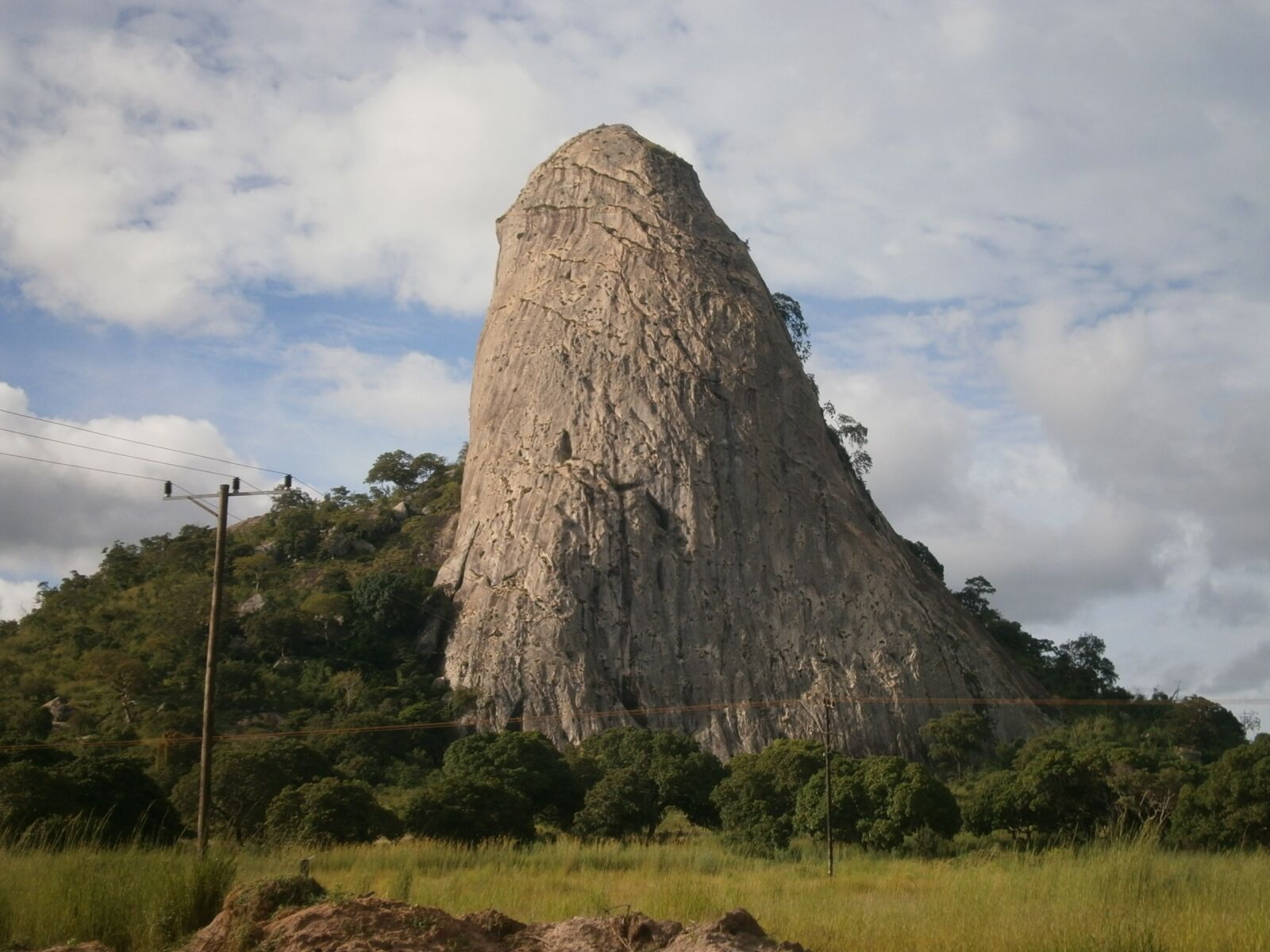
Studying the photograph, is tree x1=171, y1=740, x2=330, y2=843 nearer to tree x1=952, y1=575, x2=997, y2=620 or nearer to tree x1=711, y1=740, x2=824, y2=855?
tree x1=711, y1=740, x2=824, y2=855

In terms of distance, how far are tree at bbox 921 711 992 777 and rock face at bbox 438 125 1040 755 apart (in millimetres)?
1047

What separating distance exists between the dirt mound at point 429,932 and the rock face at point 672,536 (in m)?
32.1

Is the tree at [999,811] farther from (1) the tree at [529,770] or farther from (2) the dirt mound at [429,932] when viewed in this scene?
(2) the dirt mound at [429,932]

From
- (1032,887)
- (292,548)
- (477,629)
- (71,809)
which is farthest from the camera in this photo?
(292,548)

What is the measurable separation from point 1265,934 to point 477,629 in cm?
3824

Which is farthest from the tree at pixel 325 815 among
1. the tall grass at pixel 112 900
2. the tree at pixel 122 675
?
the tree at pixel 122 675

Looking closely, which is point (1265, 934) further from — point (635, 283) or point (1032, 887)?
point (635, 283)

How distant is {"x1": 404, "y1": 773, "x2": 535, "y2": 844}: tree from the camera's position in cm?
2700

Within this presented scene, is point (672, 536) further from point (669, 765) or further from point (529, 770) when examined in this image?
point (529, 770)

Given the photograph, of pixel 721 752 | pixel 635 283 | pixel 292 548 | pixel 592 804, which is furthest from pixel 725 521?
pixel 292 548

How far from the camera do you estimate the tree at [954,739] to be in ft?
137

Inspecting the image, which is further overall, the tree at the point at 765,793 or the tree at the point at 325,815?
the tree at the point at 765,793

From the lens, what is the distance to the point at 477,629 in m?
45.9

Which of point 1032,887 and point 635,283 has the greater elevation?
point 635,283
